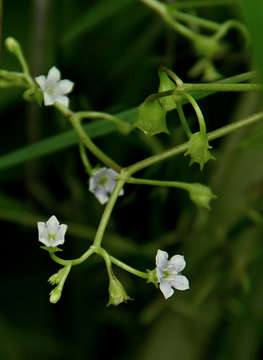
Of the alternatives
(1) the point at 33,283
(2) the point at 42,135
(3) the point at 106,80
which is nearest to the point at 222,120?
(3) the point at 106,80

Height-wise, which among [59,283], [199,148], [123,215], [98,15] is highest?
[98,15]

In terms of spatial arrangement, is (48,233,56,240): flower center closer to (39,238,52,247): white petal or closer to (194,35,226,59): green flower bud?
(39,238,52,247): white petal

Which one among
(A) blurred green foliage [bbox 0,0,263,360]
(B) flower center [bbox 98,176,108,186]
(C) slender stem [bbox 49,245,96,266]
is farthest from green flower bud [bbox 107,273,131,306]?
(A) blurred green foliage [bbox 0,0,263,360]

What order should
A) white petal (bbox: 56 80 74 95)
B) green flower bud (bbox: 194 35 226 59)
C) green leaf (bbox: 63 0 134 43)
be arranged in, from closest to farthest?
white petal (bbox: 56 80 74 95), green flower bud (bbox: 194 35 226 59), green leaf (bbox: 63 0 134 43)

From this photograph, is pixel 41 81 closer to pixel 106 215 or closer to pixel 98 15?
pixel 106 215

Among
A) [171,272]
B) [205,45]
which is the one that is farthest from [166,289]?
[205,45]

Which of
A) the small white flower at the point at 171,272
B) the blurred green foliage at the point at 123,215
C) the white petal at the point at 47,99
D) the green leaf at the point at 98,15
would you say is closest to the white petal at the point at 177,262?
the small white flower at the point at 171,272

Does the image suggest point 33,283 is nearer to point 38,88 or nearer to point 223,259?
point 223,259
